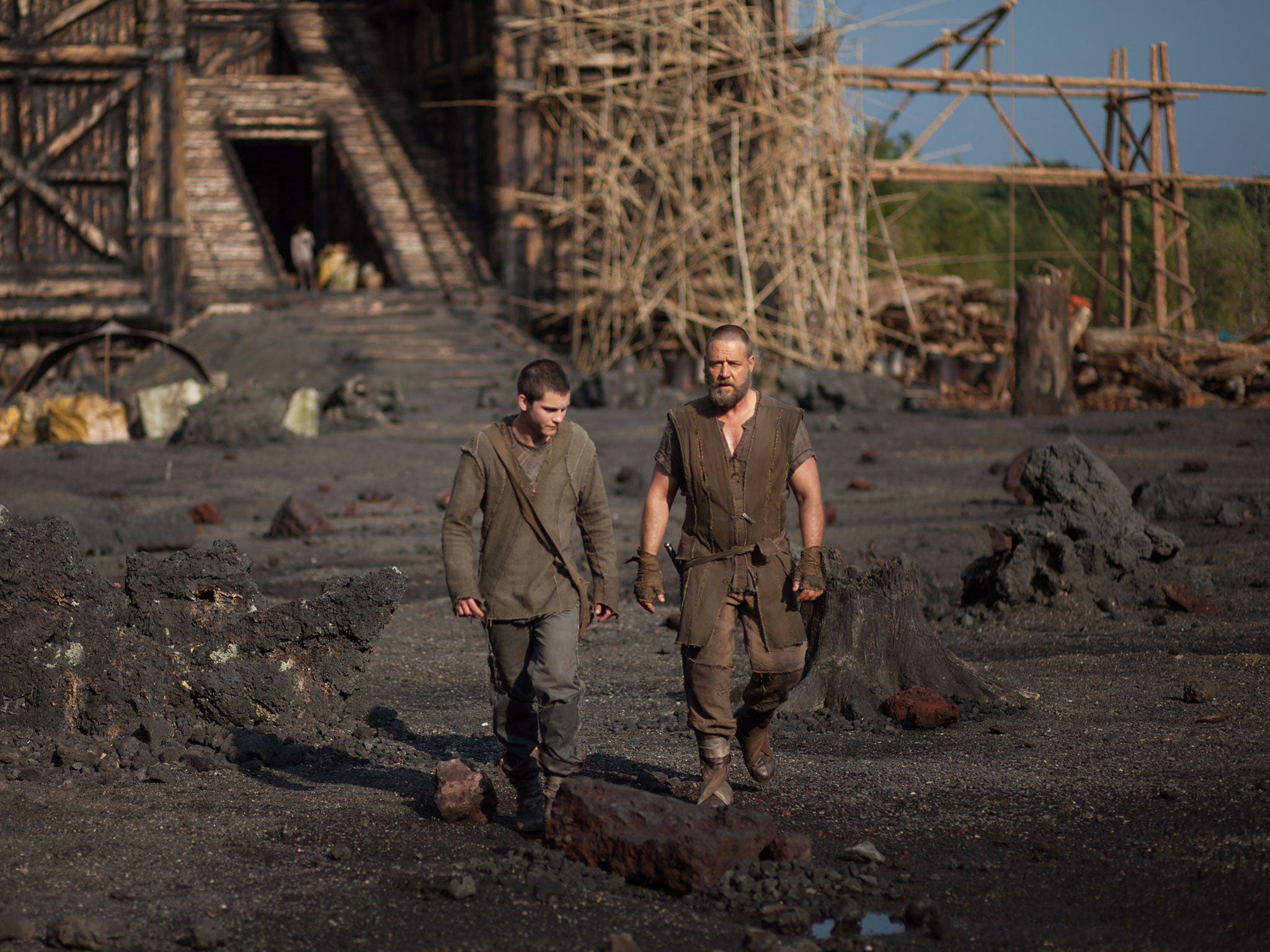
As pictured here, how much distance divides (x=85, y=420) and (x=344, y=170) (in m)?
7.89

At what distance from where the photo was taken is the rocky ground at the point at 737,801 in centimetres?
349

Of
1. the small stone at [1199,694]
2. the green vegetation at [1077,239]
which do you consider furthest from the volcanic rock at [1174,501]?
the green vegetation at [1077,239]

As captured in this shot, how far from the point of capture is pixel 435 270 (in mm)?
19156

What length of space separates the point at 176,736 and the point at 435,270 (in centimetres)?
1470

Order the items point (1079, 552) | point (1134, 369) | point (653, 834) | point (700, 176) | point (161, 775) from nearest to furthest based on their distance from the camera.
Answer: point (653, 834), point (161, 775), point (1079, 552), point (1134, 369), point (700, 176)

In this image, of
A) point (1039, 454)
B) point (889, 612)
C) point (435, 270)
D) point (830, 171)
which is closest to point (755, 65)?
point (830, 171)

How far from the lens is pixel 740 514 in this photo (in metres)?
4.36

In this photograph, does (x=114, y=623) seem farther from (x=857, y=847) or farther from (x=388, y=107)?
(x=388, y=107)

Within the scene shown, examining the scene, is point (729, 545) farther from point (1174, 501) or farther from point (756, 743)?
point (1174, 501)

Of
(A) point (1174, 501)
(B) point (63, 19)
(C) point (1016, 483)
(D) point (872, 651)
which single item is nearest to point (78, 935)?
(D) point (872, 651)

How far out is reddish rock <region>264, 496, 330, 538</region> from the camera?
973cm

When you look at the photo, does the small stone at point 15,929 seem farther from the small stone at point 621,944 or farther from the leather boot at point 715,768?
the leather boot at point 715,768

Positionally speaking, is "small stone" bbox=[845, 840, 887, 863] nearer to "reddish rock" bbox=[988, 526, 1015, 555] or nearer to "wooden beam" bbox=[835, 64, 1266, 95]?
"reddish rock" bbox=[988, 526, 1015, 555]

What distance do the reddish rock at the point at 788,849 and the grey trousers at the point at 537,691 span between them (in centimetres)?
72
